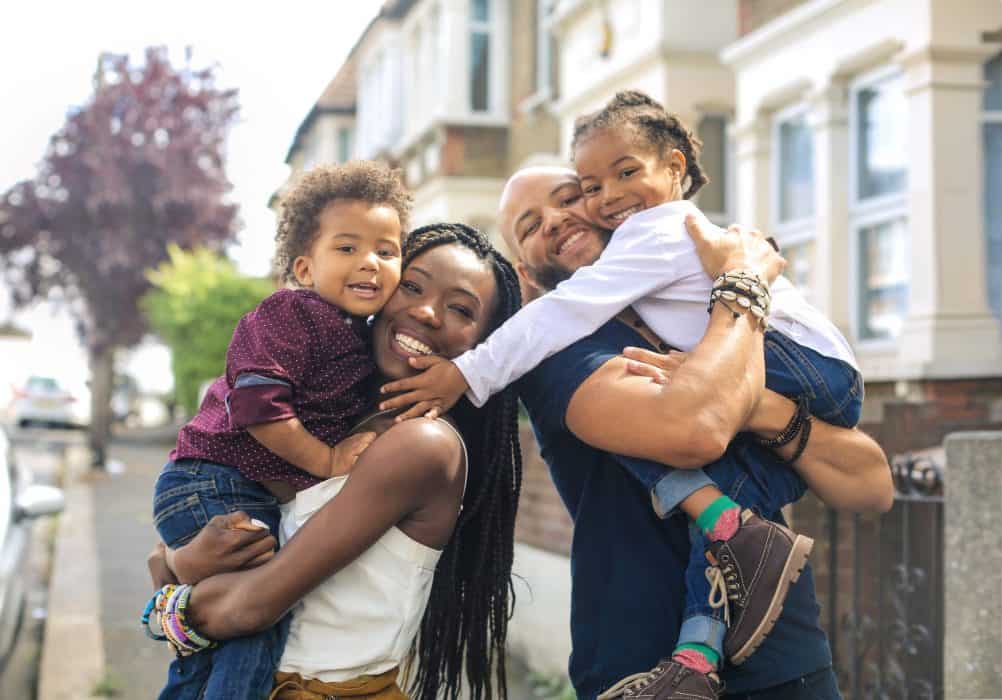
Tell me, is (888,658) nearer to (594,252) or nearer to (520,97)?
(594,252)

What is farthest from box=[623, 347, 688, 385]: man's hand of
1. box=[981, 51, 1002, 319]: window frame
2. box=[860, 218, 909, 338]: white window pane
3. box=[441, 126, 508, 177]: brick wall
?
box=[441, 126, 508, 177]: brick wall

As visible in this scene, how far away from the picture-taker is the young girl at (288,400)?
2639 millimetres

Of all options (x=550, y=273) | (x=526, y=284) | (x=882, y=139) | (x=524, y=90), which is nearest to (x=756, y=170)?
(x=882, y=139)

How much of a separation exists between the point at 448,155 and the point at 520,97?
1271 mm

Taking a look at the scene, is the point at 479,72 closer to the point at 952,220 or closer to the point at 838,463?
the point at 952,220

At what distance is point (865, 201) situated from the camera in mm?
10141

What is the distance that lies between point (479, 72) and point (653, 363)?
16.8 m

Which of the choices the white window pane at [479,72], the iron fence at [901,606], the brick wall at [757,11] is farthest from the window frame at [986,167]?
the white window pane at [479,72]

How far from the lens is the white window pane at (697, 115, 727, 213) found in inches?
503

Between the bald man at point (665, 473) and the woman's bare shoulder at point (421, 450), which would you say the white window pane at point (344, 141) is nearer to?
the bald man at point (665, 473)

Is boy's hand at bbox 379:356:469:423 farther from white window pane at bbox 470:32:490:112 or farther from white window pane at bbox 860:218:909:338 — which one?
white window pane at bbox 470:32:490:112

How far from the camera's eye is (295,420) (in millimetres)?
2666

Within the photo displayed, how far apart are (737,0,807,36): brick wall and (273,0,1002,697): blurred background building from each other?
0.06 feet

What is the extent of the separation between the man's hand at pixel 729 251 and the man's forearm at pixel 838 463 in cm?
30
